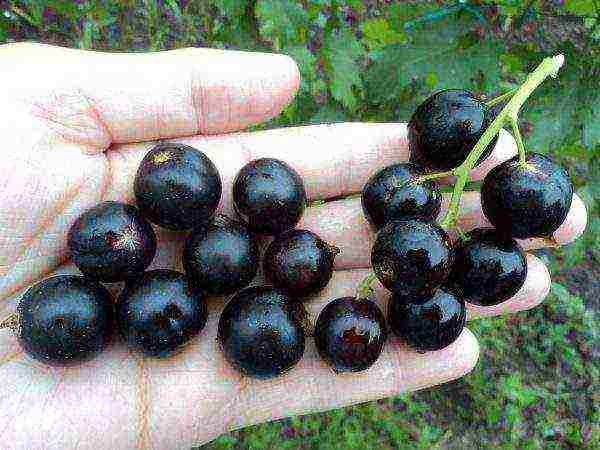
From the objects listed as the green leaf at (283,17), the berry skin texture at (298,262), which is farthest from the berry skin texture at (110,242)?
the green leaf at (283,17)

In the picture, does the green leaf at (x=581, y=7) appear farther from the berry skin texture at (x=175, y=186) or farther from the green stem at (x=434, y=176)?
the berry skin texture at (x=175, y=186)

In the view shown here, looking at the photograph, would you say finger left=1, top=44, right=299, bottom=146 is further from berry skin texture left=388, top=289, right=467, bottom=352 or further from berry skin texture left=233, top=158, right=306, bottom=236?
Result: berry skin texture left=388, top=289, right=467, bottom=352

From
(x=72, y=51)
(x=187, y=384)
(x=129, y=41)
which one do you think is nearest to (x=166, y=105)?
(x=72, y=51)

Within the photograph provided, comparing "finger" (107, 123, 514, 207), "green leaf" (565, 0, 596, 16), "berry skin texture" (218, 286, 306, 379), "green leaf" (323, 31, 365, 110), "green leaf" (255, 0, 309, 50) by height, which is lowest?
"berry skin texture" (218, 286, 306, 379)

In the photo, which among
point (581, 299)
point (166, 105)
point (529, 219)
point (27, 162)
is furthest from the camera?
point (581, 299)

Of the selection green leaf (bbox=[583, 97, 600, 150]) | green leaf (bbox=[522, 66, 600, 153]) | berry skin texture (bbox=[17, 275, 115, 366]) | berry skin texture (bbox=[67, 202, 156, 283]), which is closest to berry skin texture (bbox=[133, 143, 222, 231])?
berry skin texture (bbox=[67, 202, 156, 283])

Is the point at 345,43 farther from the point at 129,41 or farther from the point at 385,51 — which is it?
the point at 129,41
